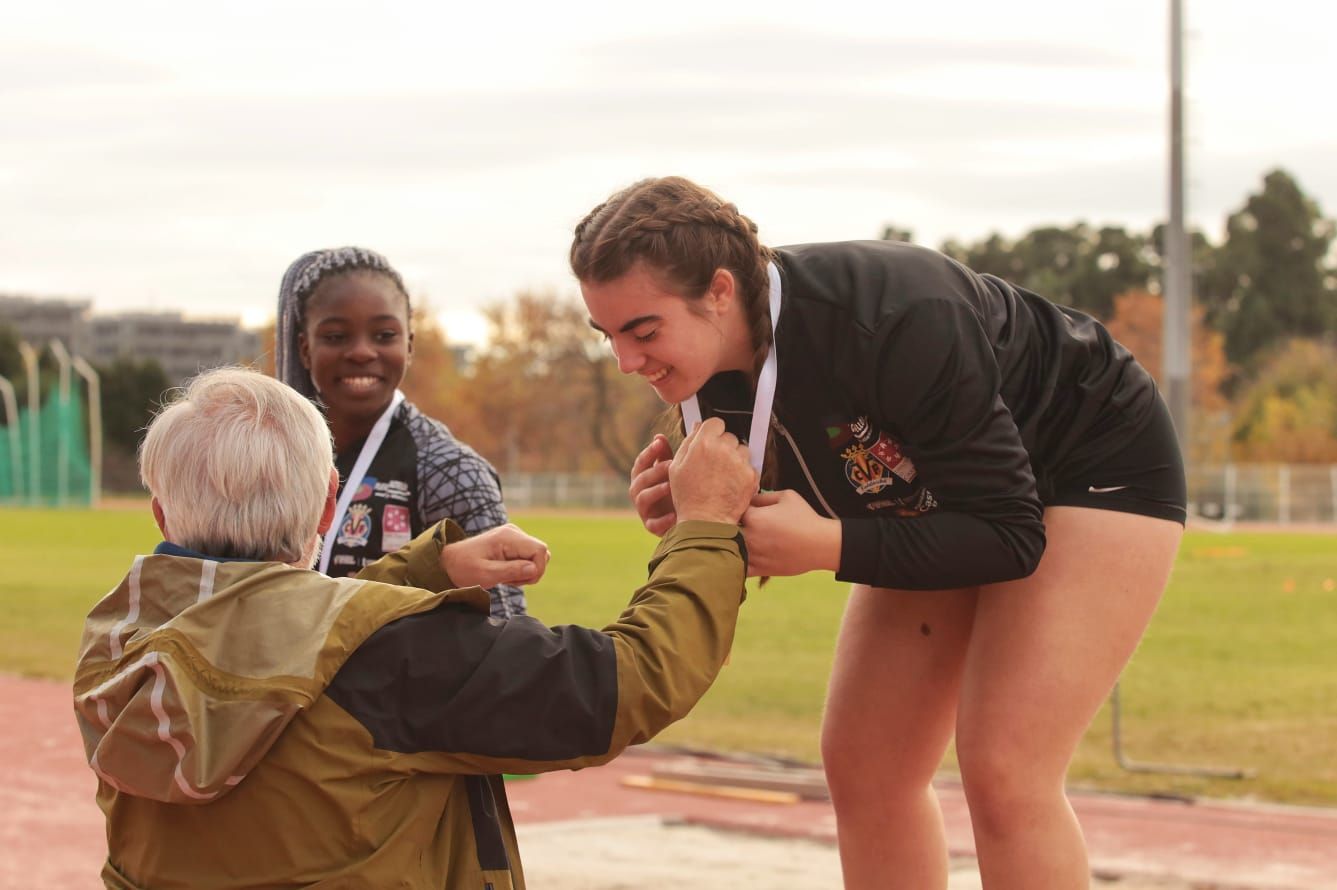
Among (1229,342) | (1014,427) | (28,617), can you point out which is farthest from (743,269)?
(1229,342)

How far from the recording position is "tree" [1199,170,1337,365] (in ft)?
207

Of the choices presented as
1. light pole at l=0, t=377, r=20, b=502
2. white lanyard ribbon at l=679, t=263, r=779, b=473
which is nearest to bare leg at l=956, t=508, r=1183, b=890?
white lanyard ribbon at l=679, t=263, r=779, b=473

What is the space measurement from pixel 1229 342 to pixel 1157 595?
64.3 meters

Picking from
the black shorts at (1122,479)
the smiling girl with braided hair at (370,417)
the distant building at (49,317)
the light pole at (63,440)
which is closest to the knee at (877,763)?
the black shorts at (1122,479)

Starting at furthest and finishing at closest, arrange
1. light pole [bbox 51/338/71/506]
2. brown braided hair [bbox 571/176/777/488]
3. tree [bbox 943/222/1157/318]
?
tree [bbox 943/222/1157/318] < light pole [bbox 51/338/71/506] < brown braided hair [bbox 571/176/777/488]

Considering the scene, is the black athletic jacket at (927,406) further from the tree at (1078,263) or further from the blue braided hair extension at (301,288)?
the tree at (1078,263)

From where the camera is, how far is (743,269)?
2852 millimetres

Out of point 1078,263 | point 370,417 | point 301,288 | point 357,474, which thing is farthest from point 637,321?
point 1078,263

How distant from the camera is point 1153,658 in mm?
12891

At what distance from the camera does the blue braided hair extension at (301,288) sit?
14.4 ft

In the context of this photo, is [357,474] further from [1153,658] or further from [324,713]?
[1153,658]

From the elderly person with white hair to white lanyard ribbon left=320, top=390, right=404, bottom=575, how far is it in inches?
60.6

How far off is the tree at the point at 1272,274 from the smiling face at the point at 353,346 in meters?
63.1

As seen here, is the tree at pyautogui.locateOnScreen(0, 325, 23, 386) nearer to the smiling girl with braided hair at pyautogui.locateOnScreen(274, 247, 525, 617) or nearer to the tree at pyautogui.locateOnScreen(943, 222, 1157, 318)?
the tree at pyautogui.locateOnScreen(943, 222, 1157, 318)
